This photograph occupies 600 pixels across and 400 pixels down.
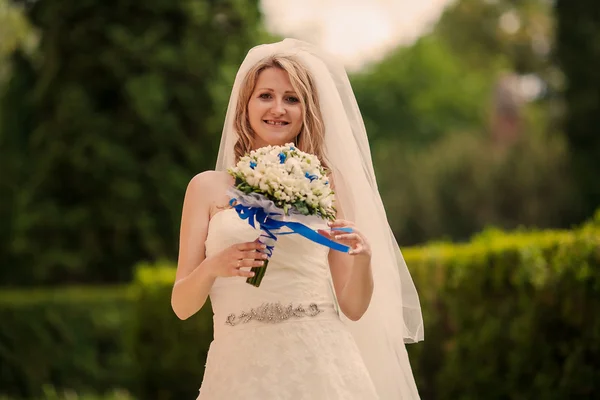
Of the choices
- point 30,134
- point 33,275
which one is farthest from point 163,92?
point 33,275

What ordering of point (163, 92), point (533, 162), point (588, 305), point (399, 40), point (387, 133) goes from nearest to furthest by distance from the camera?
point (588, 305) → point (163, 92) → point (533, 162) → point (387, 133) → point (399, 40)

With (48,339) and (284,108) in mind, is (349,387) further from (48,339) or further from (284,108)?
(48,339)

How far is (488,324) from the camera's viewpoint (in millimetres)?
7352

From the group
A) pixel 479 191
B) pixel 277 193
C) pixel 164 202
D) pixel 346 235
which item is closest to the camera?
pixel 277 193

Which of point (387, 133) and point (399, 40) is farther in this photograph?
point (399, 40)

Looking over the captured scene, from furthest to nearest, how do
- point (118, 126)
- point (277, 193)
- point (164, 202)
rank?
point (118, 126) < point (164, 202) < point (277, 193)

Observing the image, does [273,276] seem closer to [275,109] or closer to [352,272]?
[352,272]

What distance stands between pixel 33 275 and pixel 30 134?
2.54 m

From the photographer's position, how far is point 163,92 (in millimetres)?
16594

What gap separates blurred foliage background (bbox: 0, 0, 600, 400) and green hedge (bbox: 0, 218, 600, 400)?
18mm

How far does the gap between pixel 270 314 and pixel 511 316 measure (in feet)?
12.2

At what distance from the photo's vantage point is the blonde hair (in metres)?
4.23

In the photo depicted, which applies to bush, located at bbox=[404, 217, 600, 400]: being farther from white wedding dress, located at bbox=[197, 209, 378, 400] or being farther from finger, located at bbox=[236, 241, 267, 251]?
finger, located at bbox=[236, 241, 267, 251]

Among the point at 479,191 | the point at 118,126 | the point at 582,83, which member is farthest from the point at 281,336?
the point at 479,191
